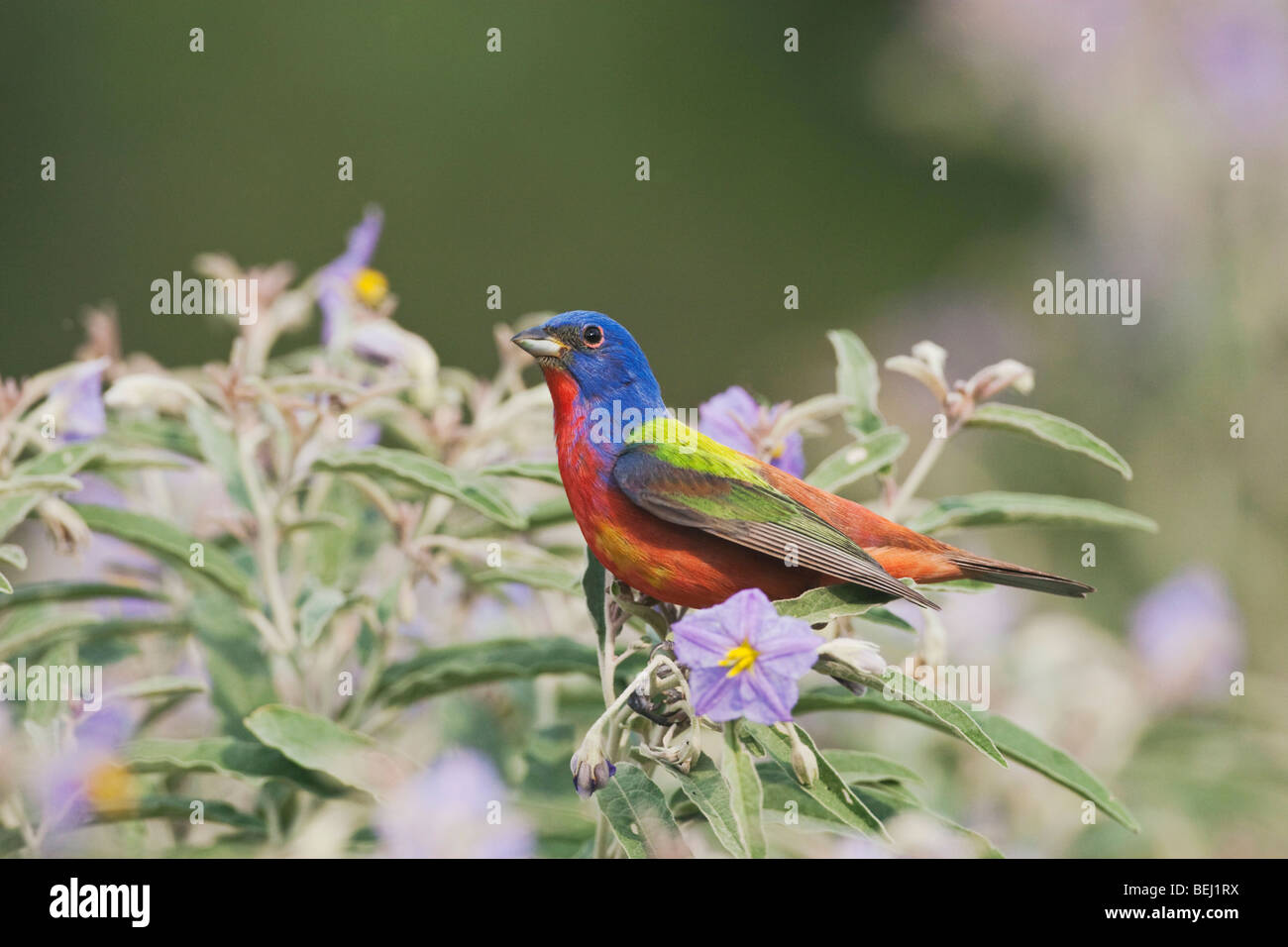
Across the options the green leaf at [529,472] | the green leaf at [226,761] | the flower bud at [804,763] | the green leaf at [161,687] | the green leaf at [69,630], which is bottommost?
the green leaf at [226,761]

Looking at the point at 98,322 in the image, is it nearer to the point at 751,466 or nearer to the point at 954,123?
→ the point at 751,466

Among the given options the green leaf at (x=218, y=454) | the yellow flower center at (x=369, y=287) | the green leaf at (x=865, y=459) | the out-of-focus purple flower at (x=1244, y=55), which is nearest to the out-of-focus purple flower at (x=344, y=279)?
the yellow flower center at (x=369, y=287)

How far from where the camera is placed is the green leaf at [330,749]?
1.39 m

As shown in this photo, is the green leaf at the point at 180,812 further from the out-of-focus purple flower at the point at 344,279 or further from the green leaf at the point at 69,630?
the out-of-focus purple flower at the point at 344,279

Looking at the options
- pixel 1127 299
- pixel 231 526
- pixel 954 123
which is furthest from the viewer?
pixel 954 123

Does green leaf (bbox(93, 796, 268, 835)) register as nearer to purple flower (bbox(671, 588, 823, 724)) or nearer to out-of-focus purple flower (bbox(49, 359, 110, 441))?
out-of-focus purple flower (bbox(49, 359, 110, 441))

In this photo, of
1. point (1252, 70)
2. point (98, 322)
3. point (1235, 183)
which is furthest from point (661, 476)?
point (1252, 70)

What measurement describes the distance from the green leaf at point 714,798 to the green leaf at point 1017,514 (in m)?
0.46

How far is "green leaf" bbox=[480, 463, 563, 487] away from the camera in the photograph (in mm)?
1481

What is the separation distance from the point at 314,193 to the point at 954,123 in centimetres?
289

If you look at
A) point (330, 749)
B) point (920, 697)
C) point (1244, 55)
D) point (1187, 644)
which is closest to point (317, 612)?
point (330, 749)

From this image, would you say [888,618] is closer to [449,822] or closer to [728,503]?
[728,503]

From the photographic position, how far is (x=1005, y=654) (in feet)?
7.64

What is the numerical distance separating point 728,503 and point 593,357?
21cm
